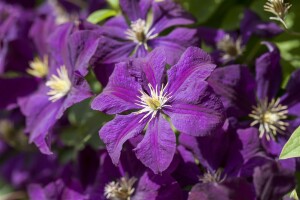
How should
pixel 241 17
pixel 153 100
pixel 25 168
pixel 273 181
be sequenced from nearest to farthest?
pixel 273 181 → pixel 153 100 → pixel 241 17 → pixel 25 168

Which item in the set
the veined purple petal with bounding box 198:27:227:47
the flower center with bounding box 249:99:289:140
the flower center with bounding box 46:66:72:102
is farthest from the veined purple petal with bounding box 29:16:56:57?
the flower center with bounding box 249:99:289:140

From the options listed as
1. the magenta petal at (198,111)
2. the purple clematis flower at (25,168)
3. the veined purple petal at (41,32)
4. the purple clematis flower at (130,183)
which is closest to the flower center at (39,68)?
the veined purple petal at (41,32)

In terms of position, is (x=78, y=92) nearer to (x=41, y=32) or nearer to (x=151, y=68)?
(x=151, y=68)

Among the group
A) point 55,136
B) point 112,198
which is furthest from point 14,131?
point 112,198

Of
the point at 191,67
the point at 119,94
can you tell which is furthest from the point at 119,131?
the point at 191,67

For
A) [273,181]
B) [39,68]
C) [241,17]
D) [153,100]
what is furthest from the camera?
[39,68]

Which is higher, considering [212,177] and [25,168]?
[212,177]

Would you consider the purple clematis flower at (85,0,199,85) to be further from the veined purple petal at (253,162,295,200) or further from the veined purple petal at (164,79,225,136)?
the veined purple petal at (253,162,295,200)

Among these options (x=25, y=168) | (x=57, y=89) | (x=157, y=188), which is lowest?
(x=25, y=168)
